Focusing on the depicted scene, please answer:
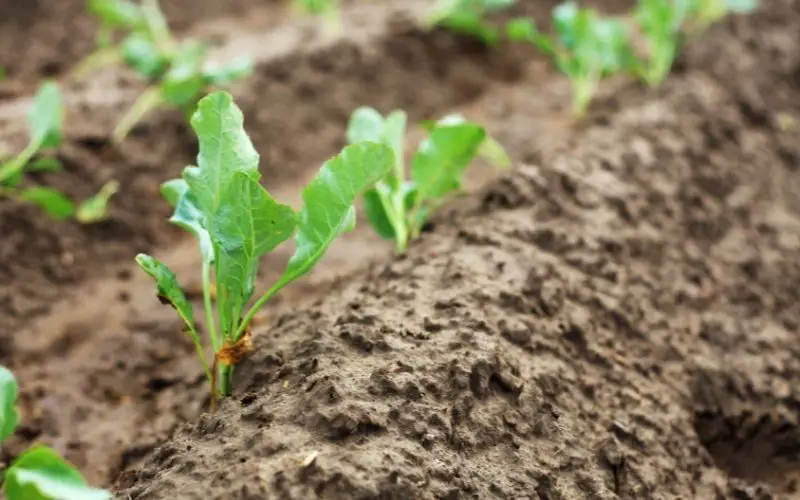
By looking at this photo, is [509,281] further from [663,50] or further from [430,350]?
[663,50]

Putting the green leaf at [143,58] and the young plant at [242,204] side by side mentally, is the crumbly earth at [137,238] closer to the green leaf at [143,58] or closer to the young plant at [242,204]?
the green leaf at [143,58]

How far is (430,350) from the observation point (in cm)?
144

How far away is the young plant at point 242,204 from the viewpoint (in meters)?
1.38

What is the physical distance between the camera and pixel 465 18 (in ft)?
11.4

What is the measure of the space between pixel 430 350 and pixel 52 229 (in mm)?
1445

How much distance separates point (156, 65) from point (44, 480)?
6.68 feet

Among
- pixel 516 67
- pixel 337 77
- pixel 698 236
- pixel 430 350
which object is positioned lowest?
pixel 430 350

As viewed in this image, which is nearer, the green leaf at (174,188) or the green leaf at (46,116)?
the green leaf at (174,188)

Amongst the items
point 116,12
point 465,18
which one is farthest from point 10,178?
point 465,18

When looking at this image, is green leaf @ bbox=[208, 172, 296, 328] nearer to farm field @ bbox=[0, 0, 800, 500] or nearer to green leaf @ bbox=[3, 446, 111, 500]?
farm field @ bbox=[0, 0, 800, 500]

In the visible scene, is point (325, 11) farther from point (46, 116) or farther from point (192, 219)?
point (192, 219)

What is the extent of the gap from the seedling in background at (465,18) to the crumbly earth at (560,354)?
1105 mm

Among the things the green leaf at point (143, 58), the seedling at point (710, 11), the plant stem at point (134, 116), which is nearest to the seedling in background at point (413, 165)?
the plant stem at point (134, 116)

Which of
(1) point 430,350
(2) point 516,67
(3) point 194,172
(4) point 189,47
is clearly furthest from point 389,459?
(2) point 516,67
